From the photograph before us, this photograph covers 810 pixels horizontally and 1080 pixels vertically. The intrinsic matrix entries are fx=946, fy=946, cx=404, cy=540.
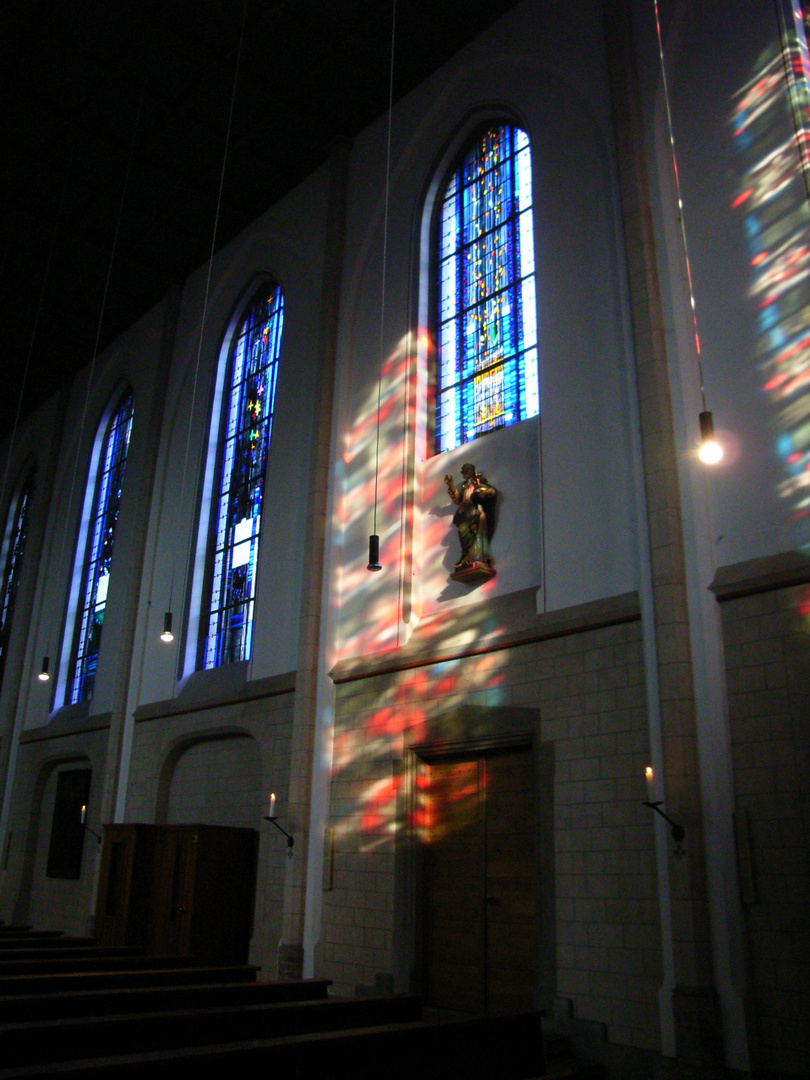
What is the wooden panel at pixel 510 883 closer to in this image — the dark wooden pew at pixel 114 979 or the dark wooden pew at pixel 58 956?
the dark wooden pew at pixel 114 979

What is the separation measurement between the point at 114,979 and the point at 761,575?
464 cm

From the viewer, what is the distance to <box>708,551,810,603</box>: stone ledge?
19.6 feet

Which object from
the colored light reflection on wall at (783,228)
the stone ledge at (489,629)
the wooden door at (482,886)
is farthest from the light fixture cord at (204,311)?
the colored light reflection on wall at (783,228)

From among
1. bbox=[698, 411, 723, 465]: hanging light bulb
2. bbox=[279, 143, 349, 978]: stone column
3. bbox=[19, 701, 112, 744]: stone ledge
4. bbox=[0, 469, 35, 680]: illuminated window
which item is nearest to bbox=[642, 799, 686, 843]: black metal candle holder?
bbox=[698, 411, 723, 465]: hanging light bulb

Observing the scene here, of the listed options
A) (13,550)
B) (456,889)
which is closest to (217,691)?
(456,889)

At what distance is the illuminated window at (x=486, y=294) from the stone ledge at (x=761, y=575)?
262cm

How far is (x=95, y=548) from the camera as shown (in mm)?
15875

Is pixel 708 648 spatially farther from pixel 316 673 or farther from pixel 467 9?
pixel 467 9

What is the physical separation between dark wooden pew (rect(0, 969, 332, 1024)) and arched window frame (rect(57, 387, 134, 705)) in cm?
1023

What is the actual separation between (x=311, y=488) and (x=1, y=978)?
20.3 ft

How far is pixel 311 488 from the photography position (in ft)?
33.9

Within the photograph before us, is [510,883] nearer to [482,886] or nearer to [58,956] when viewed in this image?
[482,886]

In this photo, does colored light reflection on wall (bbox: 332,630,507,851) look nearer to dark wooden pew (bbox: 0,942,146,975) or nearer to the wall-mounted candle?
the wall-mounted candle

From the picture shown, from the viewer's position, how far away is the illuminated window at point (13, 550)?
1830 cm
